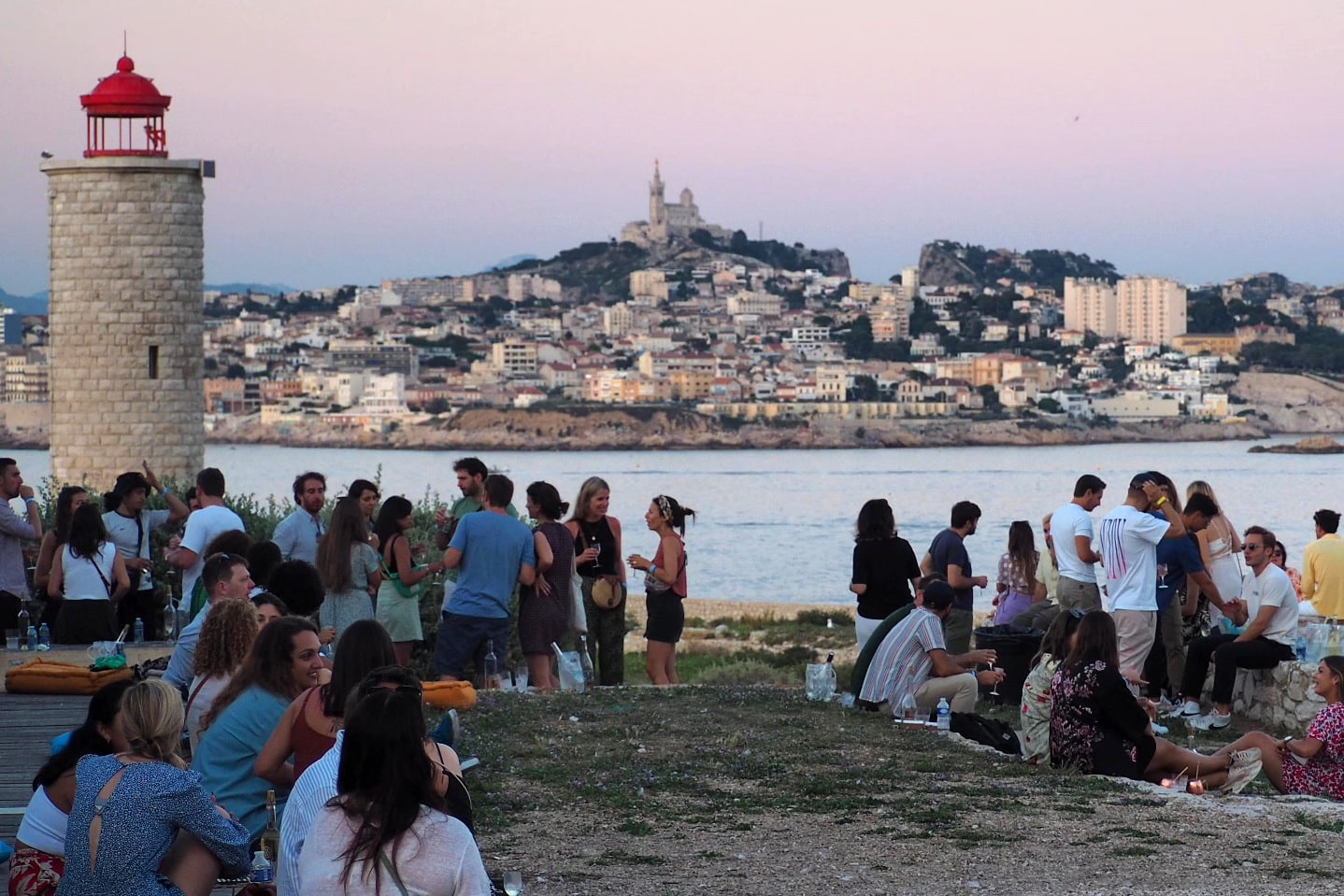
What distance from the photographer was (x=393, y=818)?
3.35m

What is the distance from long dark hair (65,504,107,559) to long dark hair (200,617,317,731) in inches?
152

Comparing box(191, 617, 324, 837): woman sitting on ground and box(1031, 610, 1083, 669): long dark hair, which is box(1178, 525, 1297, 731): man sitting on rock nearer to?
box(1031, 610, 1083, 669): long dark hair

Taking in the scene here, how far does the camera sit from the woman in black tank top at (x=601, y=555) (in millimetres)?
9008

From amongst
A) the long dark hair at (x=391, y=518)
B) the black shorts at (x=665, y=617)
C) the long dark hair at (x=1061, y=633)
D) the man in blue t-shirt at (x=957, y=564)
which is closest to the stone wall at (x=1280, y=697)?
the man in blue t-shirt at (x=957, y=564)

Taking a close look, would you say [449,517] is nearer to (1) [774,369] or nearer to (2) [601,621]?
(2) [601,621]

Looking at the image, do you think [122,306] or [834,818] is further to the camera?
[122,306]

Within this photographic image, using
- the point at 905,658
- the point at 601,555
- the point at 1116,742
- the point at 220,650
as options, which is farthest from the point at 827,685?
the point at 220,650

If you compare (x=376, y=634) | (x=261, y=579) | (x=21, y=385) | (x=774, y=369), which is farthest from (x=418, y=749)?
(x=774, y=369)

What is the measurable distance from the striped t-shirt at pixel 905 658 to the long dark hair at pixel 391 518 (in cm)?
236

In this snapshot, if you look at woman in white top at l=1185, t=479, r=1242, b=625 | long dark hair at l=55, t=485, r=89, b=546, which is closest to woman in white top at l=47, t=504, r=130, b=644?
long dark hair at l=55, t=485, r=89, b=546

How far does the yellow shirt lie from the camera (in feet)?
31.8

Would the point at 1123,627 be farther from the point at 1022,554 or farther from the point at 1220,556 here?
the point at 1022,554

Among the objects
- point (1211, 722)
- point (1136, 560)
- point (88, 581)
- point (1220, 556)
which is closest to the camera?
point (88, 581)

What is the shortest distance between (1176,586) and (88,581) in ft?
18.8
